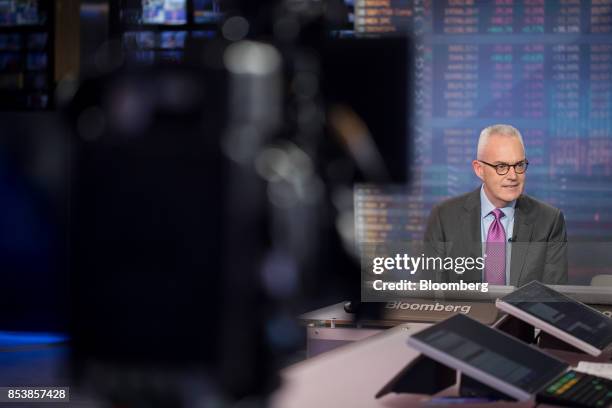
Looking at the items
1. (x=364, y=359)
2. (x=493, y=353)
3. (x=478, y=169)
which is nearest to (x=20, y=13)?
(x=478, y=169)

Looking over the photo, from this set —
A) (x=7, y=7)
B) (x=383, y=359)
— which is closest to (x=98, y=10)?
(x=7, y=7)

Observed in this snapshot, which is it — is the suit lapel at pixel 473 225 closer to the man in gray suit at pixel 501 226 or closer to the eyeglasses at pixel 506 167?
the man in gray suit at pixel 501 226

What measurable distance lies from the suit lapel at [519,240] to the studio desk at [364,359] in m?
1.56

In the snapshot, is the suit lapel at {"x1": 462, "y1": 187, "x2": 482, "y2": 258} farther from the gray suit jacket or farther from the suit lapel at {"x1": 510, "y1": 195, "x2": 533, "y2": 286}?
the suit lapel at {"x1": 510, "y1": 195, "x2": 533, "y2": 286}

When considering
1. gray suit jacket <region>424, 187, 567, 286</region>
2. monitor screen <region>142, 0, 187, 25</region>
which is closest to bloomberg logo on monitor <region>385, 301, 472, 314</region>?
gray suit jacket <region>424, 187, 567, 286</region>

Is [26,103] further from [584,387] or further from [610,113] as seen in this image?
[584,387]

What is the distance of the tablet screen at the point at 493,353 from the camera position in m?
1.14

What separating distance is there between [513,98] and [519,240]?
909 mm

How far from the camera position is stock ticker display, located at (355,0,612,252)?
4.12 m

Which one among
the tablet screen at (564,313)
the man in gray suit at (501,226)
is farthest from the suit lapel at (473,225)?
the tablet screen at (564,313)

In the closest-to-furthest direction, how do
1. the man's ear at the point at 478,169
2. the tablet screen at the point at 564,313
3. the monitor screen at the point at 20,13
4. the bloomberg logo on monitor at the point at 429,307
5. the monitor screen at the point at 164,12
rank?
the tablet screen at the point at 564,313 → the bloomberg logo on monitor at the point at 429,307 → the man's ear at the point at 478,169 → the monitor screen at the point at 164,12 → the monitor screen at the point at 20,13

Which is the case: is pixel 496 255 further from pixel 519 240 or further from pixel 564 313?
pixel 564 313

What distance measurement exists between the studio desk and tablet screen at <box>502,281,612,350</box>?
0.07 meters

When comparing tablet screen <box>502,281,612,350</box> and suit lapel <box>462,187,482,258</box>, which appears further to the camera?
suit lapel <box>462,187,482,258</box>
